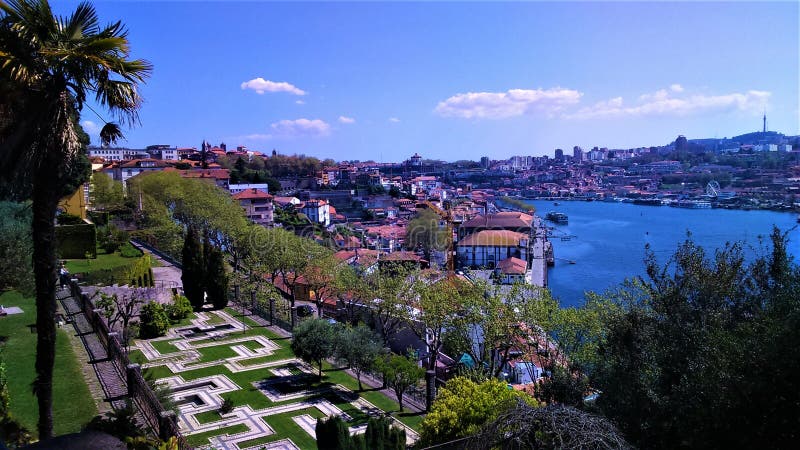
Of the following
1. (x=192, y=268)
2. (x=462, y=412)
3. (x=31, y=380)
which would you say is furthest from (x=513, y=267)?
(x=31, y=380)

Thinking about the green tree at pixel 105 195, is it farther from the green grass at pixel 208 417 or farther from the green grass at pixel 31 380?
the green grass at pixel 208 417

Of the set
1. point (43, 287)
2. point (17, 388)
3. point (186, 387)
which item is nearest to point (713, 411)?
point (43, 287)

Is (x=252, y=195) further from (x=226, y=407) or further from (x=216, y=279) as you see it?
(x=226, y=407)

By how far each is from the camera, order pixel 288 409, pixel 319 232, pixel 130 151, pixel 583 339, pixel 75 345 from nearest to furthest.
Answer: pixel 75 345 < pixel 288 409 < pixel 583 339 < pixel 319 232 < pixel 130 151

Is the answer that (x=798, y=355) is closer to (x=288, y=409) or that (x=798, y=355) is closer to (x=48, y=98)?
(x=48, y=98)

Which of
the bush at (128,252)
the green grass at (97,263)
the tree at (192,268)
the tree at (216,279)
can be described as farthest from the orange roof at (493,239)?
the tree at (192,268)

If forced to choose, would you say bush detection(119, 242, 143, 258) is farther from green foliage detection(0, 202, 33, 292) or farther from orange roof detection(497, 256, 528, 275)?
orange roof detection(497, 256, 528, 275)

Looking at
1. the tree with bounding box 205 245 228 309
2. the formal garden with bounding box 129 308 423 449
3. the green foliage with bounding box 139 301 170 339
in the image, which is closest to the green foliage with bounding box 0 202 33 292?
the formal garden with bounding box 129 308 423 449
